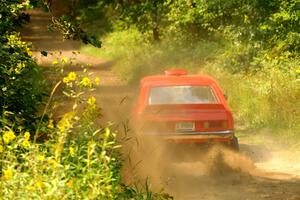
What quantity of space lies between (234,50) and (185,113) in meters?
10.1

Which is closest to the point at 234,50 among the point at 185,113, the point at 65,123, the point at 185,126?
the point at 185,113

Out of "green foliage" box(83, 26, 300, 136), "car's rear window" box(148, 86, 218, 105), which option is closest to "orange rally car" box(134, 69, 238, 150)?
"car's rear window" box(148, 86, 218, 105)

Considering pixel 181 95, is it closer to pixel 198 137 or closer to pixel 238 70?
pixel 198 137

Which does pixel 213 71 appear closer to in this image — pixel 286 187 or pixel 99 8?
pixel 286 187

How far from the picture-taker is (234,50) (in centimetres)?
2142

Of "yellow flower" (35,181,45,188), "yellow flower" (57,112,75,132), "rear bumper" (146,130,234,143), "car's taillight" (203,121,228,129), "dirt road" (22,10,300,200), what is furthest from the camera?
"car's taillight" (203,121,228,129)

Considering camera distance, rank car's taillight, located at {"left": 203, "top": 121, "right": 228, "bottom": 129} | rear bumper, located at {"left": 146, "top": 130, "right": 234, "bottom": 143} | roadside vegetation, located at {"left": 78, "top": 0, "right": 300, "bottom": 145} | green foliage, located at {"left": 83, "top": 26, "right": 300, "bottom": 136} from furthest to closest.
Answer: roadside vegetation, located at {"left": 78, "top": 0, "right": 300, "bottom": 145}
green foliage, located at {"left": 83, "top": 26, "right": 300, "bottom": 136}
car's taillight, located at {"left": 203, "top": 121, "right": 228, "bottom": 129}
rear bumper, located at {"left": 146, "top": 130, "right": 234, "bottom": 143}

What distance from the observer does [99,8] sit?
143 feet

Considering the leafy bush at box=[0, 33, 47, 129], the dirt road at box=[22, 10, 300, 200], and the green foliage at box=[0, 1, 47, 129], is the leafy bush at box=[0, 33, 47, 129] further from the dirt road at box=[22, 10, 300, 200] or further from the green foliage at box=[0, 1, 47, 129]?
the dirt road at box=[22, 10, 300, 200]

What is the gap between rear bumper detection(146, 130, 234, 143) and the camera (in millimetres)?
11445

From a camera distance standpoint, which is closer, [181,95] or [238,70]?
[181,95]

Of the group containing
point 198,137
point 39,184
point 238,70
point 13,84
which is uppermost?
point 13,84

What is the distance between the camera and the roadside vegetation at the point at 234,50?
54.2ft

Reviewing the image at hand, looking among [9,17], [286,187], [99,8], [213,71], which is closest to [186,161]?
[286,187]
